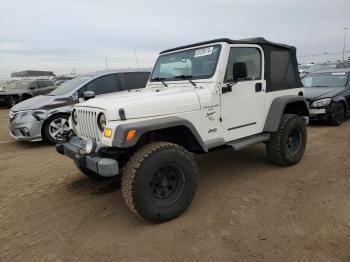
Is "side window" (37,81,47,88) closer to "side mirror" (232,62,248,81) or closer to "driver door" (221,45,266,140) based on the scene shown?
"driver door" (221,45,266,140)

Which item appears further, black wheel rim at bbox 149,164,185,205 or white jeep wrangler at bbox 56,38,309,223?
black wheel rim at bbox 149,164,185,205

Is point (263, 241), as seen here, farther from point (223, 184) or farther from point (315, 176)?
point (315, 176)

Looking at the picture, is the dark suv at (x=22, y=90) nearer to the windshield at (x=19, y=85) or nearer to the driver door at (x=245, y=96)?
the windshield at (x=19, y=85)

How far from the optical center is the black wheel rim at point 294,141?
5.15 m

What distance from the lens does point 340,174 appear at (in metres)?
4.67

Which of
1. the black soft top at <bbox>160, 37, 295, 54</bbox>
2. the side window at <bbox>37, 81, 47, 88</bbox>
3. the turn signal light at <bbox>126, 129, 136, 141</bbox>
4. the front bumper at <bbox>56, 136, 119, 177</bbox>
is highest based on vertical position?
the black soft top at <bbox>160, 37, 295, 54</bbox>

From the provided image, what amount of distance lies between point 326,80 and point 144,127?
8095 millimetres

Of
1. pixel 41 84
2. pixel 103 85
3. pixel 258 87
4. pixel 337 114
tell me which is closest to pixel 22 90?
pixel 41 84

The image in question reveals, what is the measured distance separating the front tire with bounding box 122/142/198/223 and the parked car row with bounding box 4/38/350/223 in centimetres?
1

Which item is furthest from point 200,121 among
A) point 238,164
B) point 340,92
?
point 340,92

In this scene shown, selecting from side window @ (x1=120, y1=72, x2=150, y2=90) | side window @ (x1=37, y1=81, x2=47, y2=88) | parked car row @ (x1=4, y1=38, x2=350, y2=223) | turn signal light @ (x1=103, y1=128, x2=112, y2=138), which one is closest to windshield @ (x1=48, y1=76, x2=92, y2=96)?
side window @ (x1=120, y1=72, x2=150, y2=90)

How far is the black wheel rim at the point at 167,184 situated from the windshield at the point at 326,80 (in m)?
7.50

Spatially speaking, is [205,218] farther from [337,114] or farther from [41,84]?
[41,84]

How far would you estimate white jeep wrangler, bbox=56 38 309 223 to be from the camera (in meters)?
3.23
